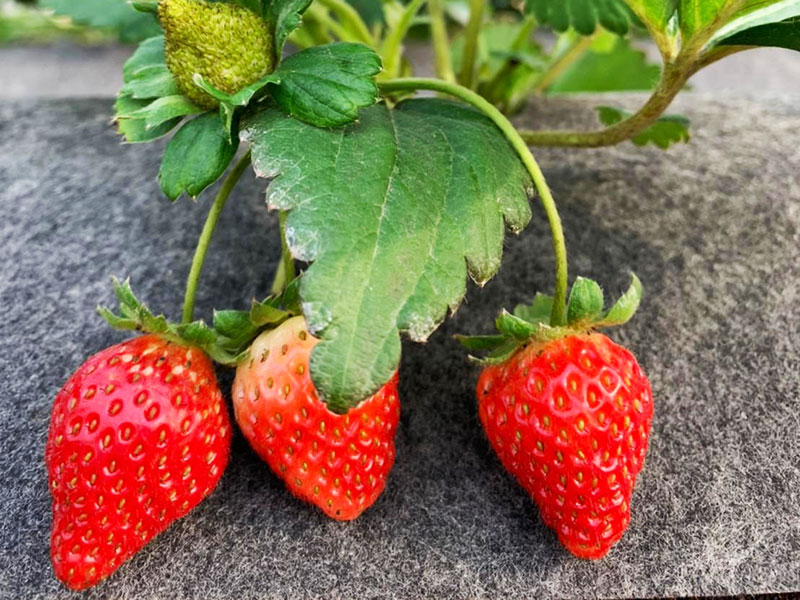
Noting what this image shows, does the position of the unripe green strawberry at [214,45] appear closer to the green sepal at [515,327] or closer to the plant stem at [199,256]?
the plant stem at [199,256]

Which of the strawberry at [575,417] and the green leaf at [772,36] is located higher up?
the green leaf at [772,36]

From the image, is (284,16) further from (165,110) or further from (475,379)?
(475,379)

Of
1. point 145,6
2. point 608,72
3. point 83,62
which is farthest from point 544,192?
point 83,62

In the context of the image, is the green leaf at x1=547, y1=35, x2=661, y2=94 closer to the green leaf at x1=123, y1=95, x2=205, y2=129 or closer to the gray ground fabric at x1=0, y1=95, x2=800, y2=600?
the gray ground fabric at x1=0, y1=95, x2=800, y2=600

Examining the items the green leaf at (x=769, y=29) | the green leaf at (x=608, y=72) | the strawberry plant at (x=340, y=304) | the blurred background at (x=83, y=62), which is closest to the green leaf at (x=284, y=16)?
the strawberry plant at (x=340, y=304)

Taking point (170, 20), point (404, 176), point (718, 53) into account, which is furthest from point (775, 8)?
point (170, 20)

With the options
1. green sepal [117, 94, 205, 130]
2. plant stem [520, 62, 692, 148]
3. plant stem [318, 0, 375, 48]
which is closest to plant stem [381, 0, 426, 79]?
plant stem [318, 0, 375, 48]
